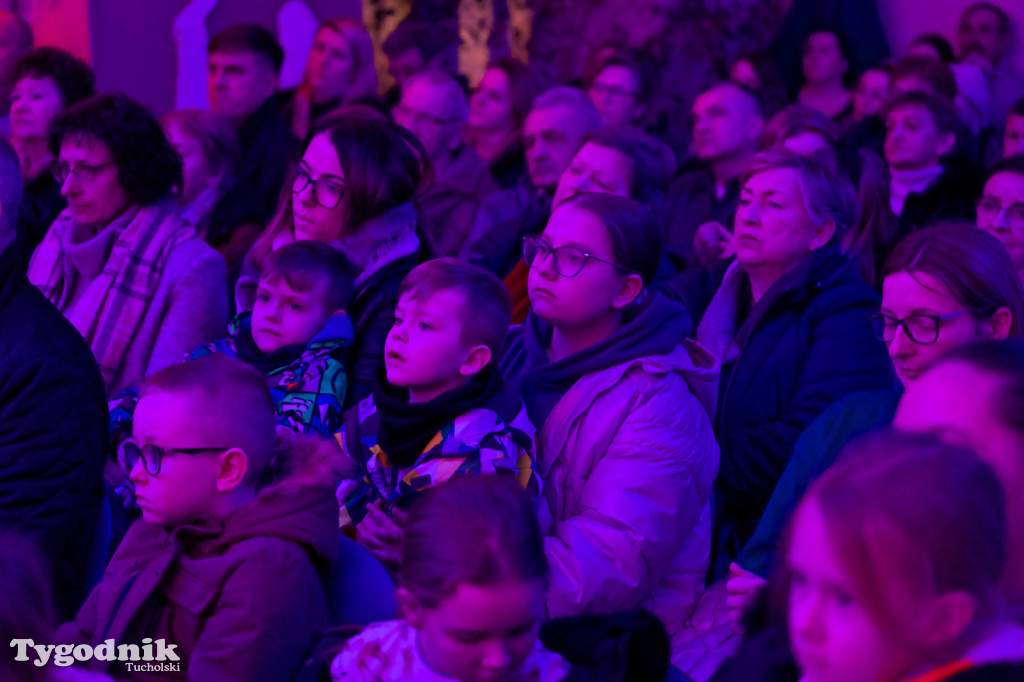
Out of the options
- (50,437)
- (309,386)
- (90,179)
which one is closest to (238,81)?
(90,179)

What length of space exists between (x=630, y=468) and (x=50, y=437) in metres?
1.11

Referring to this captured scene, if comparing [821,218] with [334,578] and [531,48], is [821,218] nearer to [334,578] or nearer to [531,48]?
[334,578]

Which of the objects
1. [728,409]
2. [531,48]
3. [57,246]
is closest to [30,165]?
[57,246]

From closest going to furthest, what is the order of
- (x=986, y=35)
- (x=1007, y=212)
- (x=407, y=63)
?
(x=1007, y=212), (x=407, y=63), (x=986, y=35)

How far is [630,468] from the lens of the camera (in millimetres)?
2457

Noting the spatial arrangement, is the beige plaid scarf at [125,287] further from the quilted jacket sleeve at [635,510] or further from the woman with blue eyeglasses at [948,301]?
the woman with blue eyeglasses at [948,301]

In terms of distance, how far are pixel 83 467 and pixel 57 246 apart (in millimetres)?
1495

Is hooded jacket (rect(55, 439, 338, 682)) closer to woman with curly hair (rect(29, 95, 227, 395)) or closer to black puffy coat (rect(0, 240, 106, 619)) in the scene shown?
black puffy coat (rect(0, 240, 106, 619))

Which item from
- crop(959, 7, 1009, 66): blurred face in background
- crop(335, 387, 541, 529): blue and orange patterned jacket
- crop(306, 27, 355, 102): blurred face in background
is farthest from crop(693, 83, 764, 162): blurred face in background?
crop(959, 7, 1009, 66): blurred face in background

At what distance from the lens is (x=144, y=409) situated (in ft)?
7.00

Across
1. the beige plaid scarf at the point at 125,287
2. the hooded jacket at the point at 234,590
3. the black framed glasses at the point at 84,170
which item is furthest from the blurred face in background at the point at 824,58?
the hooded jacket at the point at 234,590

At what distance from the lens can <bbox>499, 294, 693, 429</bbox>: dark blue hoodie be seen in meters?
2.59

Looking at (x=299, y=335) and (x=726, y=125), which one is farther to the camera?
(x=726, y=125)

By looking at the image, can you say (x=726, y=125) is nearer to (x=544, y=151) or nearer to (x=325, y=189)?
(x=544, y=151)
